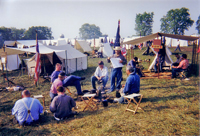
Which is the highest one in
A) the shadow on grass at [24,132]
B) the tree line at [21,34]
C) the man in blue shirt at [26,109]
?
the tree line at [21,34]

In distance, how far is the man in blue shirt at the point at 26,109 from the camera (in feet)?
12.5

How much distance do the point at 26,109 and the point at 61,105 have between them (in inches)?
35.4

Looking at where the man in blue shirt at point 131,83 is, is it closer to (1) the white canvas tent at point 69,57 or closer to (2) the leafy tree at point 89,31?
(1) the white canvas tent at point 69,57

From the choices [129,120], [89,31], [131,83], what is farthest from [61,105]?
[89,31]

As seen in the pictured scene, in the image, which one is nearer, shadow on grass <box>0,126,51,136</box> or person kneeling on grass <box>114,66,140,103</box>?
shadow on grass <box>0,126,51,136</box>

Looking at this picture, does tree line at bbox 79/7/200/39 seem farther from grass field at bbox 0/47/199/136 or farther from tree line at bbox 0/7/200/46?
grass field at bbox 0/47/199/136

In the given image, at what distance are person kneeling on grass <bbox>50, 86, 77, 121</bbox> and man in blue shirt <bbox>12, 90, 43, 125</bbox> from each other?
0.45 metres

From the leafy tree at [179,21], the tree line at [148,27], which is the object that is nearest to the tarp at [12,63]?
the tree line at [148,27]

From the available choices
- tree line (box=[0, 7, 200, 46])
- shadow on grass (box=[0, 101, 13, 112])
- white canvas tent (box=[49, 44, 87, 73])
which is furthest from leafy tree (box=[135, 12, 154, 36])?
shadow on grass (box=[0, 101, 13, 112])

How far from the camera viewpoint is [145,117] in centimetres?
423

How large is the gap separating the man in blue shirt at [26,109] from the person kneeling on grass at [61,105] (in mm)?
449

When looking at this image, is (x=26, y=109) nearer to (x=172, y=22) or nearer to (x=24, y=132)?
(x=24, y=132)

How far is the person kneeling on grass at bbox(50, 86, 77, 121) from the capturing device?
4071mm

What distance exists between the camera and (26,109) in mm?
3834
